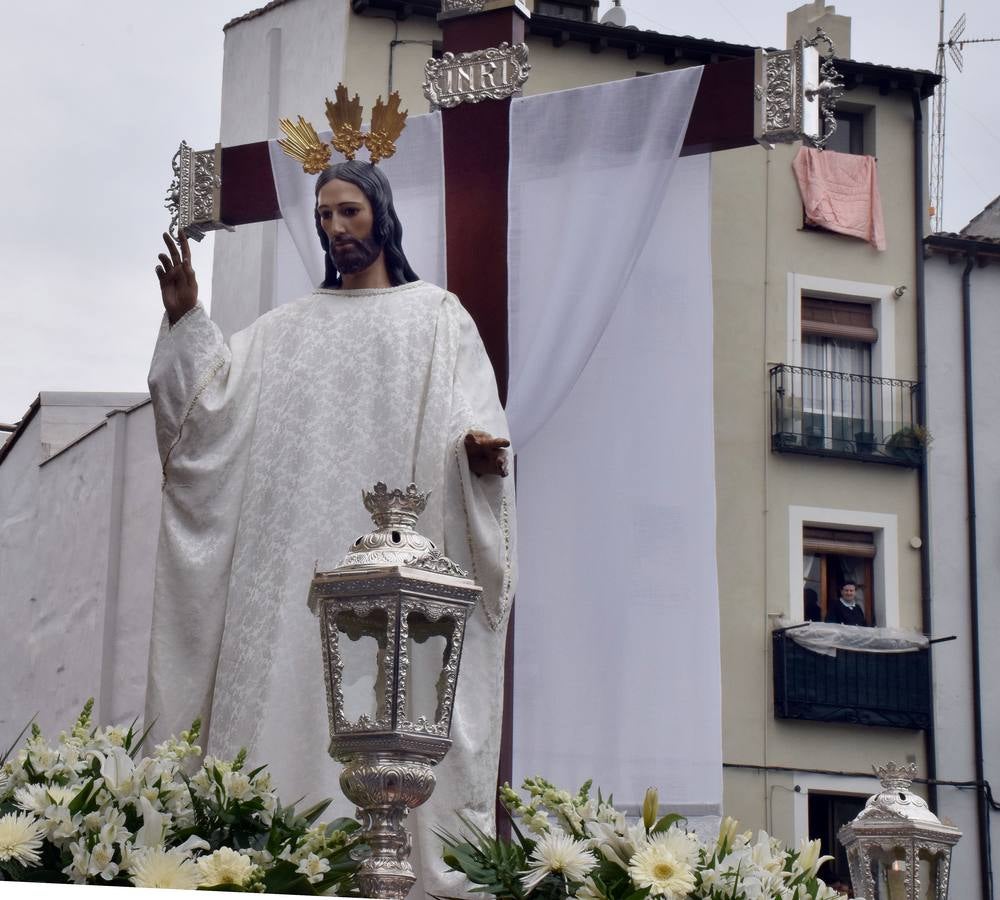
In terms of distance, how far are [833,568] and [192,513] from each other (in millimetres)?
16906

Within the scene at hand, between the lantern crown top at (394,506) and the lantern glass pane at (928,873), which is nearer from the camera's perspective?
the lantern crown top at (394,506)

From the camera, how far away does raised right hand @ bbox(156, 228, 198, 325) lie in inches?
→ 276

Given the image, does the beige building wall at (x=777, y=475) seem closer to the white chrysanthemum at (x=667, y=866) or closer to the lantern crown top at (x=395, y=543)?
the lantern crown top at (x=395, y=543)

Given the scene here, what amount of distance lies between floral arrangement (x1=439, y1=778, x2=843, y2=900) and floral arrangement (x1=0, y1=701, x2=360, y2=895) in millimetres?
336

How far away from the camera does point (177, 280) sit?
7027 mm

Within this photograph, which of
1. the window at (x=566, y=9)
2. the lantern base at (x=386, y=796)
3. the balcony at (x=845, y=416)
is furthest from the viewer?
the window at (x=566, y=9)

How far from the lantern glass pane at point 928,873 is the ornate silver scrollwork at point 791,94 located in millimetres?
3244

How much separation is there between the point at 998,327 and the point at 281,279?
1599 centimetres

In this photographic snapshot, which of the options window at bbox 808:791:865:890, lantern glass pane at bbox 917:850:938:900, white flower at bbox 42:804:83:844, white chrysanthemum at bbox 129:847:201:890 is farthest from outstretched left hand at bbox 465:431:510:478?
window at bbox 808:791:865:890

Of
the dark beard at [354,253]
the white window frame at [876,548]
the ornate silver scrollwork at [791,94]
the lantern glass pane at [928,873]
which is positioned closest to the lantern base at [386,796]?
the lantern glass pane at [928,873]

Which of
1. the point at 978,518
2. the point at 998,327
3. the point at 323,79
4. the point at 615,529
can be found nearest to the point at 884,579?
the point at 978,518

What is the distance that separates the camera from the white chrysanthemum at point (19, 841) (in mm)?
Result: 3854

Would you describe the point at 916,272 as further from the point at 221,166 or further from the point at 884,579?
the point at 221,166

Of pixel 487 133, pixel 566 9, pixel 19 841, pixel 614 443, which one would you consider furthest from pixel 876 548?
pixel 19 841
